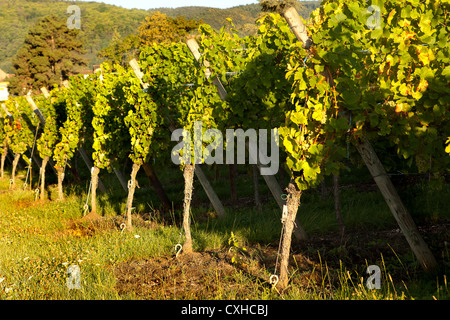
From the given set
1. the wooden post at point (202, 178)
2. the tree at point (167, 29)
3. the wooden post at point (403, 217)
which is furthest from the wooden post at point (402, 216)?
the tree at point (167, 29)

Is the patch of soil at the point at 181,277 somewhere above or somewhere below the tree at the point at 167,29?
below

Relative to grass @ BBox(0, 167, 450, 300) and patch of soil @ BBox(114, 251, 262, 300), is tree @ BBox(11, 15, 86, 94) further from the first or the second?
patch of soil @ BBox(114, 251, 262, 300)

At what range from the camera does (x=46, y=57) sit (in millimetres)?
41469

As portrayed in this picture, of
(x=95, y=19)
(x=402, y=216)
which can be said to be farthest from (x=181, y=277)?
(x=95, y=19)

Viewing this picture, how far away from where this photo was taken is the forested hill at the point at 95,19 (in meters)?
102

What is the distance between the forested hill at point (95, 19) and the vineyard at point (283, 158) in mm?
79766

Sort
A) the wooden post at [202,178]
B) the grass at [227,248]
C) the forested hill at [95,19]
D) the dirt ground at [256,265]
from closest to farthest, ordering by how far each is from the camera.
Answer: the grass at [227,248] < the dirt ground at [256,265] < the wooden post at [202,178] < the forested hill at [95,19]

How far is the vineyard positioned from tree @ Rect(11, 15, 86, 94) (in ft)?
114

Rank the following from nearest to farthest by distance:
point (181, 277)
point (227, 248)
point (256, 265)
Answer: point (181, 277), point (256, 265), point (227, 248)

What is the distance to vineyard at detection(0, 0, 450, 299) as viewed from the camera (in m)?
4.01

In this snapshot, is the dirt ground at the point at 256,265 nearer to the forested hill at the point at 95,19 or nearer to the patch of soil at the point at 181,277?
the patch of soil at the point at 181,277

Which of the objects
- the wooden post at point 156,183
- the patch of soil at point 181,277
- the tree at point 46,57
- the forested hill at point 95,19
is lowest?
the patch of soil at point 181,277

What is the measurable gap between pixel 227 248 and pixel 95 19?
114360 mm

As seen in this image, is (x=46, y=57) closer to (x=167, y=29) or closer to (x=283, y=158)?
(x=167, y=29)
